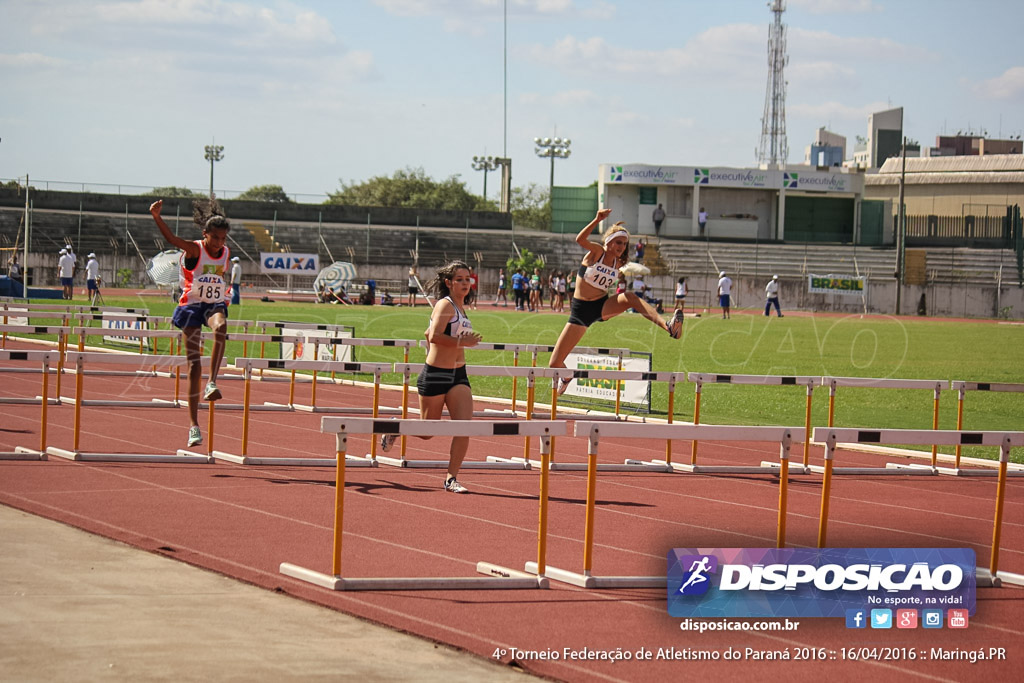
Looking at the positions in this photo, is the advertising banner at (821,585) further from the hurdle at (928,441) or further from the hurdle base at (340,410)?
the hurdle base at (340,410)

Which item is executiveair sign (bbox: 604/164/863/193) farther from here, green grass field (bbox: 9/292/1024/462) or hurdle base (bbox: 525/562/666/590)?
hurdle base (bbox: 525/562/666/590)

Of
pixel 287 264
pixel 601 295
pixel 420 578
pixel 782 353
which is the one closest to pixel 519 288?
pixel 287 264

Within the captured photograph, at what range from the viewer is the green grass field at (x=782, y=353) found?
18609mm

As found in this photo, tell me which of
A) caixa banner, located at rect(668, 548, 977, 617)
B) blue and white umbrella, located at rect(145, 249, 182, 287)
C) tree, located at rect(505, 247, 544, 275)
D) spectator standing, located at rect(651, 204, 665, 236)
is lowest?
caixa banner, located at rect(668, 548, 977, 617)

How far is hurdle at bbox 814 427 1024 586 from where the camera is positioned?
696cm

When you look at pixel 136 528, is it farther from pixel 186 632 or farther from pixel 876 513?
pixel 876 513

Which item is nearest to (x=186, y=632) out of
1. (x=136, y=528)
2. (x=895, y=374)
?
(x=136, y=528)

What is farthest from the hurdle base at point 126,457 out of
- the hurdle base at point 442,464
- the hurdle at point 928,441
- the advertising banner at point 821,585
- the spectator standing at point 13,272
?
the spectator standing at point 13,272

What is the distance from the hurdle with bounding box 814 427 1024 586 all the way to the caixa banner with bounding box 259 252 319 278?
47.0m

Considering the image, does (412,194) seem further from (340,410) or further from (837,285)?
(340,410)

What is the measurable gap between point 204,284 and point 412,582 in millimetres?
4789

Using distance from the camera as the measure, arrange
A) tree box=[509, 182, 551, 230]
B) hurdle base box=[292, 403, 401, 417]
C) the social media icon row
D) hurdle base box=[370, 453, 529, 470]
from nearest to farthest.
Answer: the social media icon row
hurdle base box=[370, 453, 529, 470]
hurdle base box=[292, 403, 401, 417]
tree box=[509, 182, 551, 230]

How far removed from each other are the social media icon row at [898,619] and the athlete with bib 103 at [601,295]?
18.0 feet

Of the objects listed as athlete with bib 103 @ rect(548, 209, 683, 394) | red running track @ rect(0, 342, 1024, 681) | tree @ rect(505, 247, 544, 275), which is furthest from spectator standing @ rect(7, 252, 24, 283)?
athlete with bib 103 @ rect(548, 209, 683, 394)
